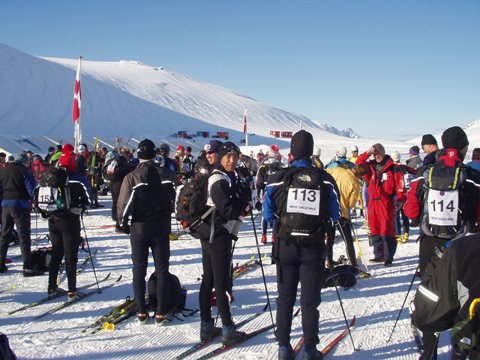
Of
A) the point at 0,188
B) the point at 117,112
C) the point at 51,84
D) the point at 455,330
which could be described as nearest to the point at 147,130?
the point at 117,112

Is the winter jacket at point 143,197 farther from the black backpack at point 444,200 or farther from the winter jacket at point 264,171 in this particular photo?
the winter jacket at point 264,171

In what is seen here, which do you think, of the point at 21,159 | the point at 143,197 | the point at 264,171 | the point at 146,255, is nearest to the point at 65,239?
the point at 146,255

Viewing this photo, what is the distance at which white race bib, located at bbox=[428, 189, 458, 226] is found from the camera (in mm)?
3662

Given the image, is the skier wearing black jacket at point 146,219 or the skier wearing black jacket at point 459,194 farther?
the skier wearing black jacket at point 146,219

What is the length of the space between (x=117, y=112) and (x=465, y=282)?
7525 centimetres

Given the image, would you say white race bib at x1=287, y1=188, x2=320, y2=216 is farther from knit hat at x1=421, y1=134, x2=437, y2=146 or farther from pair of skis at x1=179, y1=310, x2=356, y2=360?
knit hat at x1=421, y1=134, x2=437, y2=146

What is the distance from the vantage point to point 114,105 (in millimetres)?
75625

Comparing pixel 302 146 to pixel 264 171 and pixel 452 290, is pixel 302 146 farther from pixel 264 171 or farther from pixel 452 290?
pixel 264 171

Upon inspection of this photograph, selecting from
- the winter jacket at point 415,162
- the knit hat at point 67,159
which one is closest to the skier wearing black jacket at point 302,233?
the knit hat at point 67,159

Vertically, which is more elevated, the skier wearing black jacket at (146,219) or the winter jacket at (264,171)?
the winter jacket at (264,171)

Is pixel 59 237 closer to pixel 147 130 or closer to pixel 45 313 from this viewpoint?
pixel 45 313

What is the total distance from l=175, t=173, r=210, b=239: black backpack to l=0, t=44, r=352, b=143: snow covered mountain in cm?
5651

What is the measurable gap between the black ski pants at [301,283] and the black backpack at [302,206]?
0.11m

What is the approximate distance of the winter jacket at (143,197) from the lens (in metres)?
4.53
